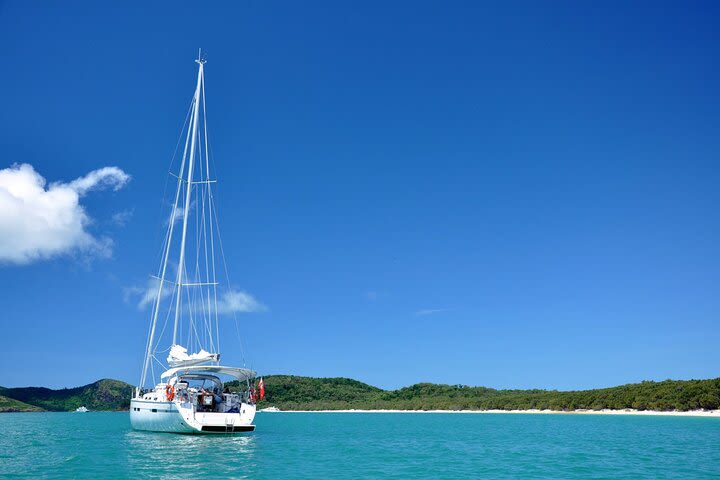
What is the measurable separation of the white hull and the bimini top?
2.00 m

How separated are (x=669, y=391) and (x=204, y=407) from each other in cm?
6901

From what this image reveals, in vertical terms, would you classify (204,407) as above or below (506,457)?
above

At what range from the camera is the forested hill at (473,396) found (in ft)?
261

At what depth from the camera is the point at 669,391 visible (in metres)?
82.1

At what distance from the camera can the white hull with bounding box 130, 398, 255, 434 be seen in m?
34.9

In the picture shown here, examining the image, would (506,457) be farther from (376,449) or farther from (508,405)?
(508,405)

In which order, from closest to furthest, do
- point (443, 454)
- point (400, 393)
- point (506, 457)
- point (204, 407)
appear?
point (506, 457) → point (443, 454) → point (204, 407) → point (400, 393)

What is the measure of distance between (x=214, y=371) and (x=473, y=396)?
115m

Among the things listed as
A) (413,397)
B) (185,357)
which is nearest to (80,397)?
(413,397)

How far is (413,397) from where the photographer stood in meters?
151

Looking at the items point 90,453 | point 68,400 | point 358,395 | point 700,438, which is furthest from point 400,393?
point 90,453

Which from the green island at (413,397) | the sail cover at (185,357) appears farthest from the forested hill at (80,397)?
the sail cover at (185,357)

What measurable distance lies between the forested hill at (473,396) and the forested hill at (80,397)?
54.2 m

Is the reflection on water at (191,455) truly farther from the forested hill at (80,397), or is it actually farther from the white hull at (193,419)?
the forested hill at (80,397)
